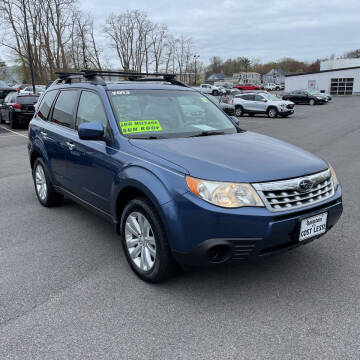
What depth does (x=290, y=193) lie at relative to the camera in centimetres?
296

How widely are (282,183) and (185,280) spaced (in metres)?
1.27

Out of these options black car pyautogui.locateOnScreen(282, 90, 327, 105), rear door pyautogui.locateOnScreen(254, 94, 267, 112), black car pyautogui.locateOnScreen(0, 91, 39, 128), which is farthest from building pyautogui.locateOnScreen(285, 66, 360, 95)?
black car pyautogui.locateOnScreen(0, 91, 39, 128)

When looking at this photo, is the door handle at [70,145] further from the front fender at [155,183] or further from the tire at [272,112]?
the tire at [272,112]

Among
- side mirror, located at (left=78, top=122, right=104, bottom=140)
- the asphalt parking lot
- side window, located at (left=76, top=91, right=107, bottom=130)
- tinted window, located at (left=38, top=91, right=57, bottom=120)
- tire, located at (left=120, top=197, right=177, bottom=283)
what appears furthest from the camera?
tinted window, located at (left=38, top=91, right=57, bottom=120)

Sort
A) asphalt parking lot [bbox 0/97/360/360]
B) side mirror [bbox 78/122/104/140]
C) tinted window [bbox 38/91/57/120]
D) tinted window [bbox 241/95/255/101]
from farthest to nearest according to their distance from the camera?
tinted window [bbox 241/95/255/101] < tinted window [bbox 38/91/57/120] < side mirror [bbox 78/122/104/140] < asphalt parking lot [bbox 0/97/360/360]

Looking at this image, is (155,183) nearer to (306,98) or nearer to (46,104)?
(46,104)

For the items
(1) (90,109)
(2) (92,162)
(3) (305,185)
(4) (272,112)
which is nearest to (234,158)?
(3) (305,185)

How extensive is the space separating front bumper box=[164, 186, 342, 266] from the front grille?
0.06m

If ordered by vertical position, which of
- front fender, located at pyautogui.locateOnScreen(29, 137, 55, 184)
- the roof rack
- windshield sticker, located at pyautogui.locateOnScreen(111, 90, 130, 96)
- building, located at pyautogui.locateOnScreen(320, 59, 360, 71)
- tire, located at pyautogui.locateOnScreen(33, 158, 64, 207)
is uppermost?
building, located at pyautogui.locateOnScreen(320, 59, 360, 71)

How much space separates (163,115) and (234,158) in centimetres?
120

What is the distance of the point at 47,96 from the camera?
5480 millimetres

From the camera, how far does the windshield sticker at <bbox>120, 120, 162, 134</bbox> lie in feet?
12.2

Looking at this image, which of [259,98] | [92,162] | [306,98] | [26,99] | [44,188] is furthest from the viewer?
[306,98]

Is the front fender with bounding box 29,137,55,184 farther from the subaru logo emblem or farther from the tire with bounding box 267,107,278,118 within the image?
the tire with bounding box 267,107,278,118
